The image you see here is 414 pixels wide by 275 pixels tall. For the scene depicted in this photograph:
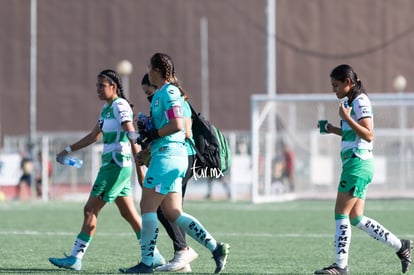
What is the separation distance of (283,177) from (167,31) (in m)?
→ 22.5

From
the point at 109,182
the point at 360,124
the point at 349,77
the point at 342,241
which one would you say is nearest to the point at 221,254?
the point at 342,241

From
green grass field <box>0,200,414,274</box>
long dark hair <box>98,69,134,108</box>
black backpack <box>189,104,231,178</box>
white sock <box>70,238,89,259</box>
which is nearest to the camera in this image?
black backpack <box>189,104,231,178</box>

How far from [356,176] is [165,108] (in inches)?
73.9

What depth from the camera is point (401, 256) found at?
10.8 metres

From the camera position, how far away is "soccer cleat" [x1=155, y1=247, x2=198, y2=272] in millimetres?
11156

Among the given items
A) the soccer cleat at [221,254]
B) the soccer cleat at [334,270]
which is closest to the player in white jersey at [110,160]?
the soccer cleat at [221,254]

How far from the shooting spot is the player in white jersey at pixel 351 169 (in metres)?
10.5

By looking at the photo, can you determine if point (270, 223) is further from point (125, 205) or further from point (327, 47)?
point (327, 47)

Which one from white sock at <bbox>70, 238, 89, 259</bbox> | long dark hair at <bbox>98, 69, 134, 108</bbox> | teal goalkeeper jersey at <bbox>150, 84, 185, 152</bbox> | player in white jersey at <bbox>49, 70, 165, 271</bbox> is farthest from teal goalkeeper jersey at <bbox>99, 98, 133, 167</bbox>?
teal goalkeeper jersey at <bbox>150, 84, 185, 152</bbox>

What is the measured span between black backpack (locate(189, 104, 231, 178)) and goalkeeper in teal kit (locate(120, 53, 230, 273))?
0.49 meters

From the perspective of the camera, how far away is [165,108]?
10250 mm

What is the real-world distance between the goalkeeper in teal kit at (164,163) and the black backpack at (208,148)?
0.49 meters

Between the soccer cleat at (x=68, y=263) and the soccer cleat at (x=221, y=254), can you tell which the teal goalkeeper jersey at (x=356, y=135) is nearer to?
the soccer cleat at (x=221, y=254)

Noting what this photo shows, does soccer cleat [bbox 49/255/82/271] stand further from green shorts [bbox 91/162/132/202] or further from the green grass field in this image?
green shorts [bbox 91/162/132/202]
